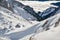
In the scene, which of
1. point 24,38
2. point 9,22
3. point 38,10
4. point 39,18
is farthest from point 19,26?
point 38,10

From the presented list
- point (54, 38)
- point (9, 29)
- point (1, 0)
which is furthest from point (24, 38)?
point (1, 0)

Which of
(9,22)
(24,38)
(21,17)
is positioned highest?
(21,17)

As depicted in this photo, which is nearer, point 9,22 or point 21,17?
point 9,22

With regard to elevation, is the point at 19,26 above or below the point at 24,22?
below

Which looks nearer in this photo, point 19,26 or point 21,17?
point 19,26

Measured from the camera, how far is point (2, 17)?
5770 mm

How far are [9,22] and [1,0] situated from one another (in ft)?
4.18

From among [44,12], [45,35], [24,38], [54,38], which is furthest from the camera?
[44,12]

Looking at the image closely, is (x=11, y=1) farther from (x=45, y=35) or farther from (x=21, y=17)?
(x=45, y=35)

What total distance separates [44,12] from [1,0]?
59.0 inches

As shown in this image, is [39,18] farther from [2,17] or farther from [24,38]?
[24,38]

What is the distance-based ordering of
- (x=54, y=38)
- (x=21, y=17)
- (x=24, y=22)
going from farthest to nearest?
1. (x=21, y=17)
2. (x=24, y=22)
3. (x=54, y=38)

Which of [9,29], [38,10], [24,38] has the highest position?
[38,10]

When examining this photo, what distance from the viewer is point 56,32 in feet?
12.7
